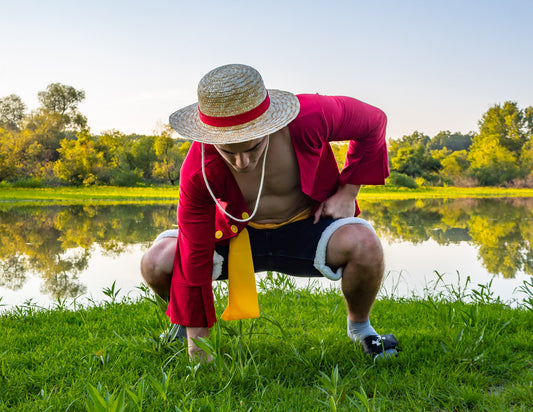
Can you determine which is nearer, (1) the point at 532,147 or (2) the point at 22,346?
(2) the point at 22,346

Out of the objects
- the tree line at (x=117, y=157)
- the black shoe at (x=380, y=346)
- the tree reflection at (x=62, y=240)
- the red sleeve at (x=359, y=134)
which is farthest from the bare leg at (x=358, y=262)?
the tree line at (x=117, y=157)

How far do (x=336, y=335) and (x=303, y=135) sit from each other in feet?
3.50

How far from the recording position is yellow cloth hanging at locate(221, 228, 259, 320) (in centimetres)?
232

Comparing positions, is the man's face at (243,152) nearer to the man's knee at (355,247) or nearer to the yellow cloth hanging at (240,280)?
the yellow cloth hanging at (240,280)

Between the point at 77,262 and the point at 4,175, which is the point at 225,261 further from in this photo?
the point at 4,175

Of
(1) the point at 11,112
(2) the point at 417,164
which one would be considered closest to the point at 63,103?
(1) the point at 11,112

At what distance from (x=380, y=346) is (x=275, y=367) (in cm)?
51

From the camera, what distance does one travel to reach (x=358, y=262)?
2.22 m

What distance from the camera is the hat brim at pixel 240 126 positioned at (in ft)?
6.02

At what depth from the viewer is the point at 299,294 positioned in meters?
3.46

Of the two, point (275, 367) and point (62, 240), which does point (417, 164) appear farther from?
point (275, 367)

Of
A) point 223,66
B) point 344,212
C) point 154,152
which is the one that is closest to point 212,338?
point 344,212

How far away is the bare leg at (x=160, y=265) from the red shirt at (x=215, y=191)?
9 centimetres

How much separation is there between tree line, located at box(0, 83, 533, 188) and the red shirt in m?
Result: 15.7
